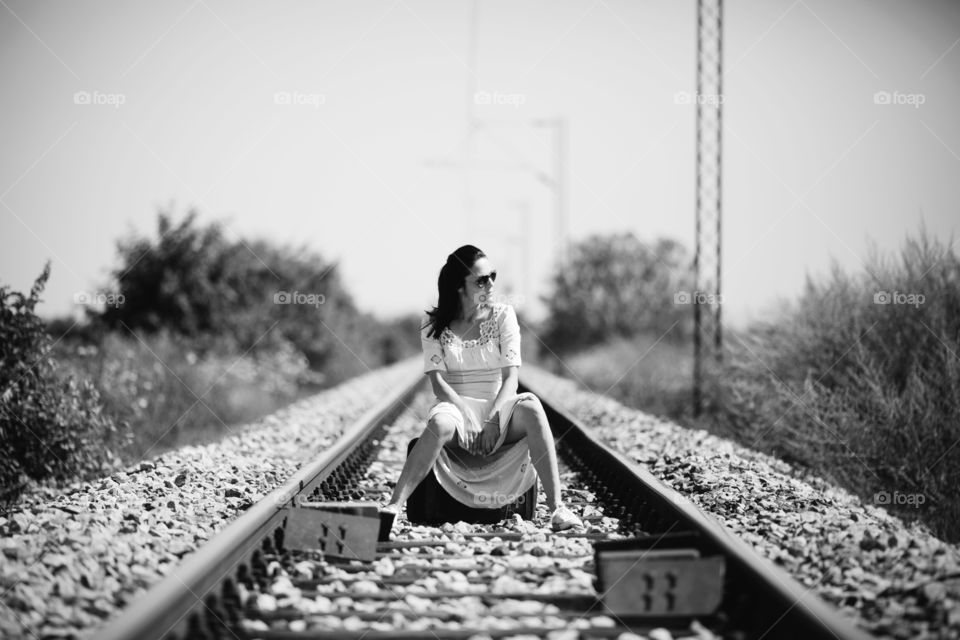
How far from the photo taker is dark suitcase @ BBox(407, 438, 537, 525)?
4.84 m

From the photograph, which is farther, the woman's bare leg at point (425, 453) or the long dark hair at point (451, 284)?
the long dark hair at point (451, 284)

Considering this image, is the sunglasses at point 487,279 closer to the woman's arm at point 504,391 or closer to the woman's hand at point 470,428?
the woman's arm at point 504,391

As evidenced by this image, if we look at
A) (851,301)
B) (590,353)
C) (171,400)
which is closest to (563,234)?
(590,353)

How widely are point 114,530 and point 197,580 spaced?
3.98 feet

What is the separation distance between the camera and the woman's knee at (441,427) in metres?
4.54

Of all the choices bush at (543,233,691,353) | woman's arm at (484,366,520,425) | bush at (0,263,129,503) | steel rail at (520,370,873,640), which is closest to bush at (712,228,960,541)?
steel rail at (520,370,873,640)

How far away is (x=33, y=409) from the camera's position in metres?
7.04

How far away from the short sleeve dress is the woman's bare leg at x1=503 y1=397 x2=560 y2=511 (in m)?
0.09

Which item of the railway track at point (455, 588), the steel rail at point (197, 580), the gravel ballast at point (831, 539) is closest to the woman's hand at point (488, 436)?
the railway track at point (455, 588)

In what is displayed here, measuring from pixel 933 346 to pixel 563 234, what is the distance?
19.2 metres

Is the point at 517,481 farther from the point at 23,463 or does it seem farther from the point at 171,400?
the point at 171,400

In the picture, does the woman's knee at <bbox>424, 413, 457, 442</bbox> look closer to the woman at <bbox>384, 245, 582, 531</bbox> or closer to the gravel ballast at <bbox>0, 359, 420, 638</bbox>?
the woman at <bbox>384, 245, 582, 531</bbox>

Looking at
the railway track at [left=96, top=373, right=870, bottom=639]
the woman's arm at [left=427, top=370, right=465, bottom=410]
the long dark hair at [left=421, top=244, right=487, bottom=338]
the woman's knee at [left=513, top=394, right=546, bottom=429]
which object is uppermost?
the long dark hair at [left=421, top=244, right=487, bottom=338]

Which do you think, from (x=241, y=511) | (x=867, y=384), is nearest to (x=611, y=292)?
(x=867, y=384)
